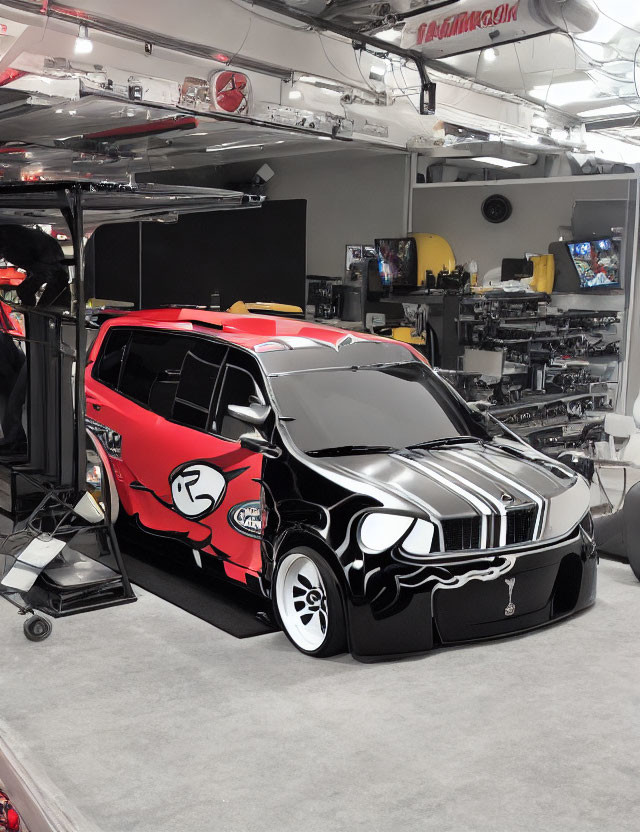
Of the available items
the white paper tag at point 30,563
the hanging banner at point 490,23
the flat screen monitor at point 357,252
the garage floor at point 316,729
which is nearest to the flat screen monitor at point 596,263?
the flat screen monitor at point 357,252

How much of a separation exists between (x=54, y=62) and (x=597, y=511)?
15.3 ft

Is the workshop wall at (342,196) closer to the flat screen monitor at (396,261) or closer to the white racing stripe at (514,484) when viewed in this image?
the flat screen monitor at (396,261)

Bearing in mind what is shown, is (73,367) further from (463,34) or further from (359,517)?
(463,34)

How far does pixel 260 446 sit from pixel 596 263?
5.65m

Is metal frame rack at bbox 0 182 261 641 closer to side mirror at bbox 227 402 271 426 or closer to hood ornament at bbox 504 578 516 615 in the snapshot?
side mirror at bbox 227 402 271 426

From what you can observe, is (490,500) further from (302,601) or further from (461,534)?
(302,601)

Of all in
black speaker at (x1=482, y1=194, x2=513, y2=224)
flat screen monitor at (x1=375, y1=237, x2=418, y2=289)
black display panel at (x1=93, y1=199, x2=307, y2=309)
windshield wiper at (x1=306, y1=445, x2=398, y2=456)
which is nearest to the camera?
windshield wiper at (x1=306, y1=445, x2=398, y2=456)

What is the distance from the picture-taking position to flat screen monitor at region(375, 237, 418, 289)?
8.88 m

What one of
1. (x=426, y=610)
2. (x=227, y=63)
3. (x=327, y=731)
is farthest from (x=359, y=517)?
(x=227, y=63)

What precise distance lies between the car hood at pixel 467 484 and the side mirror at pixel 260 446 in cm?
23

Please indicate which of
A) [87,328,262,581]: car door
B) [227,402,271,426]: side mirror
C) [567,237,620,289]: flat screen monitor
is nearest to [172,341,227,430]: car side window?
[87,328,262,581]: car door

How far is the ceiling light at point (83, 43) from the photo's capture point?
5.70 metres

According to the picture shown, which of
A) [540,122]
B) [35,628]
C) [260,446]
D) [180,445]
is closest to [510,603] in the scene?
[260,446]

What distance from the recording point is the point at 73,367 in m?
4.90
